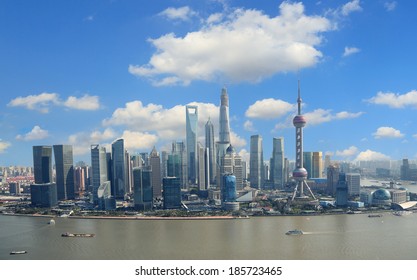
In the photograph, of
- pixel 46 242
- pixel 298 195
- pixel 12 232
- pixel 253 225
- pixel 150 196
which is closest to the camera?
pixel 46 242

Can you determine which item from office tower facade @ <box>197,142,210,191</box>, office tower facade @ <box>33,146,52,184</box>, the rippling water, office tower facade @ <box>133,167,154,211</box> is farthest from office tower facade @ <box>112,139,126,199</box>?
the rippling water

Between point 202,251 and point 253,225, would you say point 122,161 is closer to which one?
point 253,225

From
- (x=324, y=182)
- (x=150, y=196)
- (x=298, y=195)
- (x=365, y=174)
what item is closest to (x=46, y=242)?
(x=150, y=196)

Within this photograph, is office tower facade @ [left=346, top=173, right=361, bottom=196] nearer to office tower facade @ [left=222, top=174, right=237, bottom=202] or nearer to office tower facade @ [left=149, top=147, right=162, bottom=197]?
office tower facade @ [left=222, top=174, right=237, bottom=202]

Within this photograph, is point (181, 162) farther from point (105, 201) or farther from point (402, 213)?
point (402, 213)

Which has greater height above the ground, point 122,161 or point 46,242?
point 122,161

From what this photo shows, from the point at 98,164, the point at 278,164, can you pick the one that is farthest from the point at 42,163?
the point at 278,164
